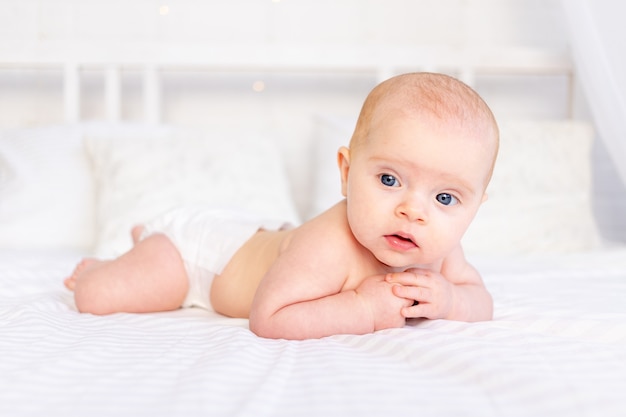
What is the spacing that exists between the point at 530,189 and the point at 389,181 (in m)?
1.25

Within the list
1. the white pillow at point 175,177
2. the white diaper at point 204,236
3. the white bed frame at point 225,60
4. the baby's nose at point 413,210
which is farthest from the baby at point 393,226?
the white bed frame at point 225,60

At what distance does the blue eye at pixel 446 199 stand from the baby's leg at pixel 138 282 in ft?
1.68

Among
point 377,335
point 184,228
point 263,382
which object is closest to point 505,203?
point 184,228

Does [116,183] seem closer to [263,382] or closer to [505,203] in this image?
[505,203]

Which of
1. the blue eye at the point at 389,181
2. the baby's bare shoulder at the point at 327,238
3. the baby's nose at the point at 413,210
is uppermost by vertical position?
the blue eye at the point at 389,181

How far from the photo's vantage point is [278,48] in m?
2.31

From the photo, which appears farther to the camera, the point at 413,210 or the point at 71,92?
the point at 71,92

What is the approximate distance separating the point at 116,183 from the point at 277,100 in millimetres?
799

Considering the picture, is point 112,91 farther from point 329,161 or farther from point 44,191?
point 329,161

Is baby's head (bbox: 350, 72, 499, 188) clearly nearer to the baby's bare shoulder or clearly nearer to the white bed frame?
the baby's bare shoulder

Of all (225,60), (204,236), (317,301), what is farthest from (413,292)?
(225,60)

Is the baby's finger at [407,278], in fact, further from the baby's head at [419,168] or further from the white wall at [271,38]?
the white wall at [271,38]

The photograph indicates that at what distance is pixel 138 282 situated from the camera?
3.76 feet

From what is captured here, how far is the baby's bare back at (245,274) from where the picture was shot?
1.09 m
